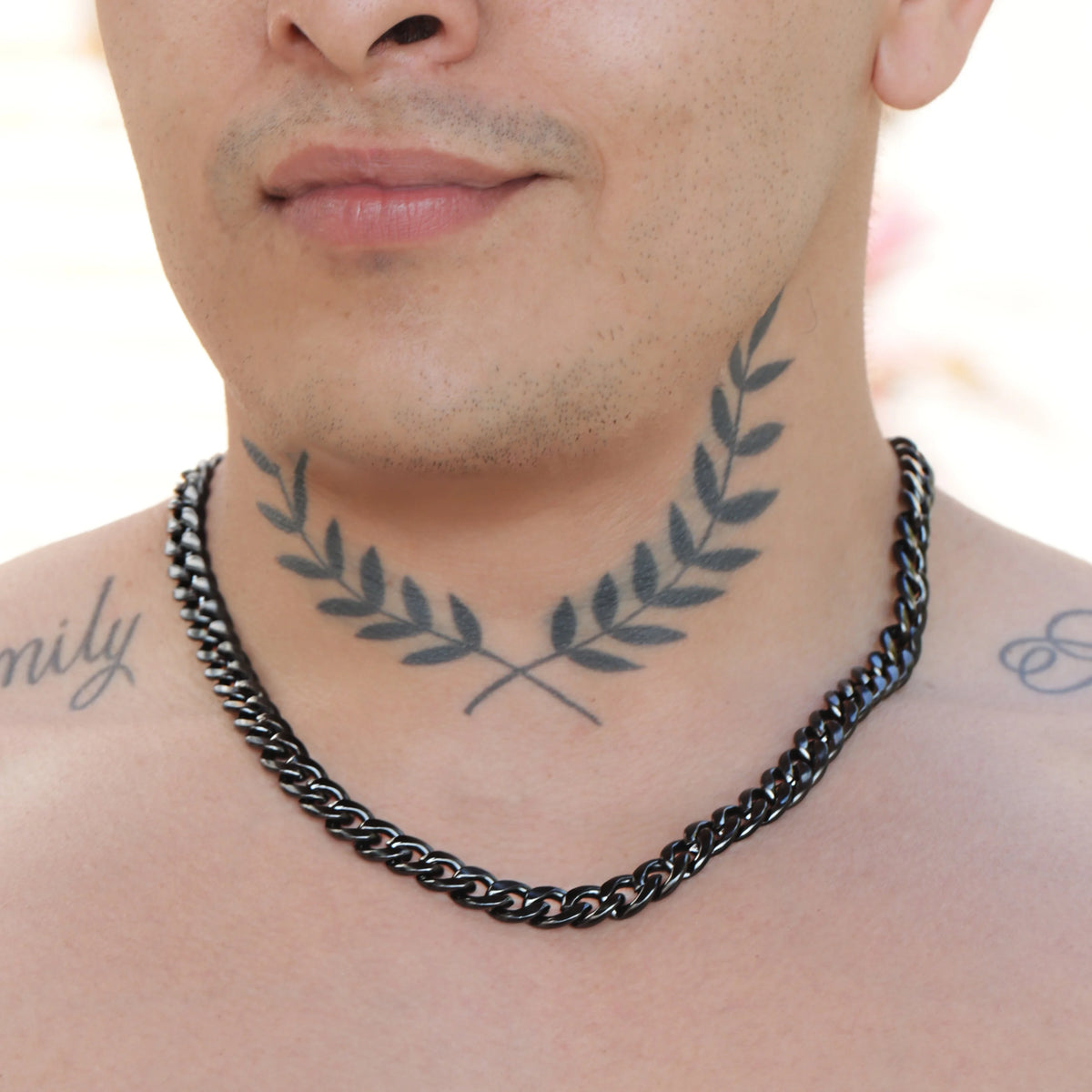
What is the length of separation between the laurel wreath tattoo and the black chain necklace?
173 millimetres

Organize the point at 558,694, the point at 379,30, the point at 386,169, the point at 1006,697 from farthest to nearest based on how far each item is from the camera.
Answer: the point at 1006,697 < the point at 558,694 < the point at 386,169 < the point at 379,30

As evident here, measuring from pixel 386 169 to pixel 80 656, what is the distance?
96cm

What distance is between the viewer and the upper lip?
5.96 feet

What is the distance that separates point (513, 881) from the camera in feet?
6.57

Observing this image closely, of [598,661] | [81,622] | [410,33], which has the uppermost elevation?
[410,33]

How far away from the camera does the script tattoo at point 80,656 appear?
233 centimetres

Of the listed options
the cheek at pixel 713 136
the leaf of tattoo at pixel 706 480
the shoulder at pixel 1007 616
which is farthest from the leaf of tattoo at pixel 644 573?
the shoulder at pixel 1007 616

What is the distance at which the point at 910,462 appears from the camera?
2.45 metres

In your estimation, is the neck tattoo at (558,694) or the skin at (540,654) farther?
the neck tattoo at (558,694)

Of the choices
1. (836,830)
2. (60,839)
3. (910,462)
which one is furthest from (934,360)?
(60,839)

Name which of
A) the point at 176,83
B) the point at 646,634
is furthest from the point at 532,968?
the point at 176,83

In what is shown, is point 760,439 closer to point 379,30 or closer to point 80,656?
point 379,30

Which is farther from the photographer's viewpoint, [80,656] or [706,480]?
[80,656]

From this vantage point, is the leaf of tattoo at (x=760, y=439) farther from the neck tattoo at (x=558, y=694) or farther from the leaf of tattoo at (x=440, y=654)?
the leaf of tattoo at (x=440, y=654)
